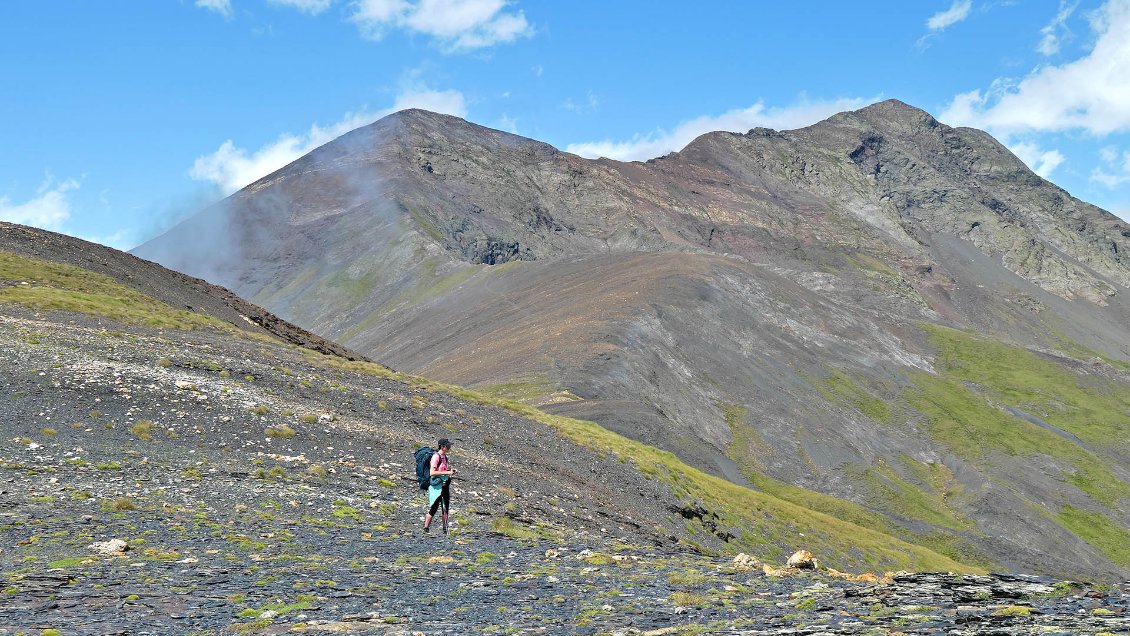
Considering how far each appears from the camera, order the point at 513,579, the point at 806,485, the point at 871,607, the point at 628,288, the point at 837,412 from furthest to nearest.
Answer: the point at 628,288, the point at 837,412, the point at 806,485, the point at 513,579, the point at 871,607

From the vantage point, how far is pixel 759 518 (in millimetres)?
56812

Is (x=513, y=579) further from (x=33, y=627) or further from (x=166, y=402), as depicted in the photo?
(x=166, y=402)

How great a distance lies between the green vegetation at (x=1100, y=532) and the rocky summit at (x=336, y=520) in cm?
8299

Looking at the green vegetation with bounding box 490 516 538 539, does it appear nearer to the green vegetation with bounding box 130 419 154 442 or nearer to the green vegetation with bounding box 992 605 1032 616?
the green vegetation with bounding box 130 419 154 442

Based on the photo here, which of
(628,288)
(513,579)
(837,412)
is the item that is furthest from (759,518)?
(628,288)

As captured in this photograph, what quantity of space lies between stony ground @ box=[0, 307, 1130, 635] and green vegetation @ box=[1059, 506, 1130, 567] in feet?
326

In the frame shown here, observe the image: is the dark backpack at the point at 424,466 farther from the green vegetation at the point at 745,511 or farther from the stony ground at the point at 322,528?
the green vegetation at the point at 745,511

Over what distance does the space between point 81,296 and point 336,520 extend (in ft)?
115

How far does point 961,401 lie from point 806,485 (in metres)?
75.3

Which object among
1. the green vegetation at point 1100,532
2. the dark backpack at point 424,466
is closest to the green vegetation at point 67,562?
the dark backpack at point 424,466

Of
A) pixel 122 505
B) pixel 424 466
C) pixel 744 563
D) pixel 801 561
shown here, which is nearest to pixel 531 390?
pixel 424 466

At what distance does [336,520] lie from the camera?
86.0 ft

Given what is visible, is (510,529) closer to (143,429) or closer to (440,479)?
(440,479)

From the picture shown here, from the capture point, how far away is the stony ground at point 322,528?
15281mm
